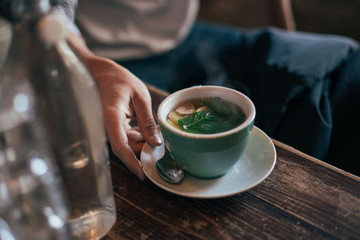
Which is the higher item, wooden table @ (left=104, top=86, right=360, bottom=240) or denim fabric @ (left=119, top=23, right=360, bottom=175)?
wooden table @ (left=104, top=86, right=360, bottom=240)

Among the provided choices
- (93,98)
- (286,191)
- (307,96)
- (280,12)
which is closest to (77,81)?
(93,98)

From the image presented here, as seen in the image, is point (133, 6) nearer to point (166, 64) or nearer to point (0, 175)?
point (166, 64)

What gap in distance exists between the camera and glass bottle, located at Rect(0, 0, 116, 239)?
408 mm

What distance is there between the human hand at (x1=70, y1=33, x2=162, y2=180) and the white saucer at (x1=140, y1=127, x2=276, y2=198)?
25 mm

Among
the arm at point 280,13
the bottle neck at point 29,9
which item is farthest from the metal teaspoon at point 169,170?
the arm at point 280,13

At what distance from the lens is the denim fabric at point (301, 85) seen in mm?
925

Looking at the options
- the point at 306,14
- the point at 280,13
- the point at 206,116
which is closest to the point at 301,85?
the point at 206,116

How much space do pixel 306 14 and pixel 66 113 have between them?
2498 millimetres

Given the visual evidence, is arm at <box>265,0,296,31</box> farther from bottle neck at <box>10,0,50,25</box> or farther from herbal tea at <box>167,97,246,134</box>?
bottle neck at <box>10,0,50,25</box>

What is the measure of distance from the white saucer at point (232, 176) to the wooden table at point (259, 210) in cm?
2

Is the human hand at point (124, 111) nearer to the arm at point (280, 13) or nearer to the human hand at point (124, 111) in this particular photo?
the human hand at point (124, 111)

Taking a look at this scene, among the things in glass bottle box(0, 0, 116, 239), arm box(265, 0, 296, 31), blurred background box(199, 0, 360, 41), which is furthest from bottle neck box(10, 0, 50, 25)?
blurred background box(199, 0, 360, 41)

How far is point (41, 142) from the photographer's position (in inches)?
18.0

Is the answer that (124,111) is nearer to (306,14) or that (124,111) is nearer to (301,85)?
(301,85)
